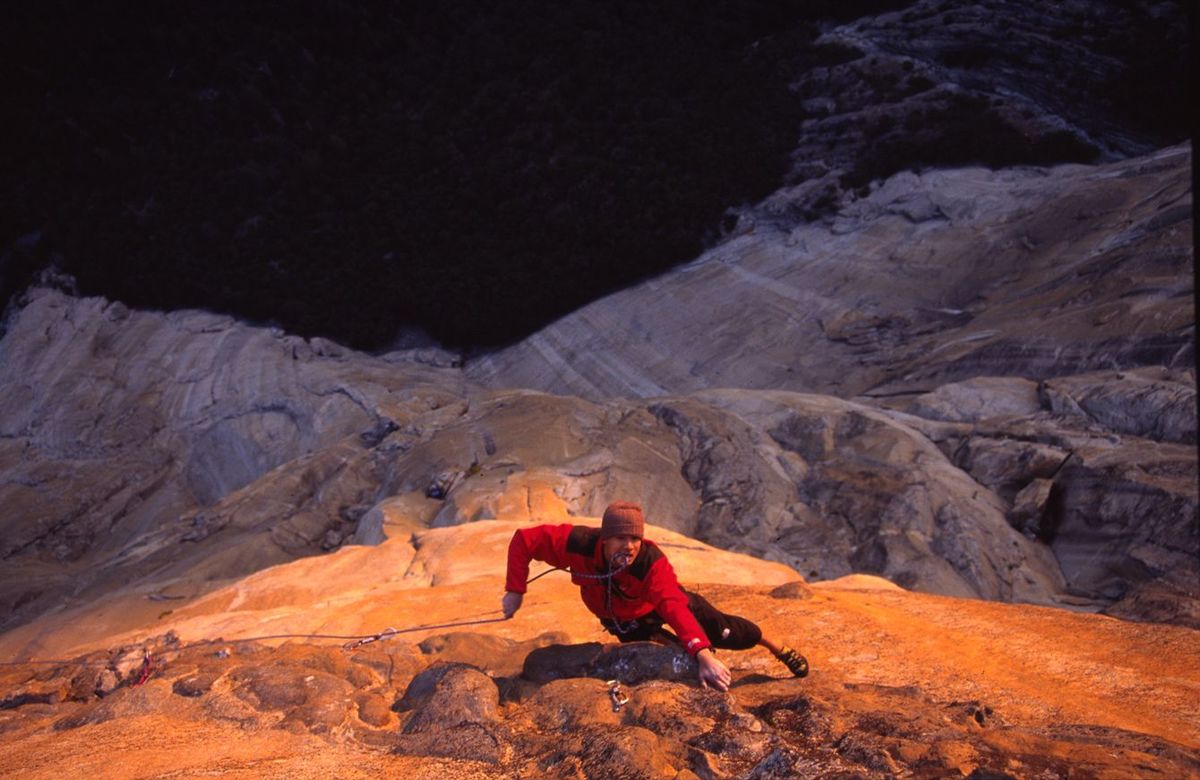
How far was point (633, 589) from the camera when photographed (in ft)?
13.8

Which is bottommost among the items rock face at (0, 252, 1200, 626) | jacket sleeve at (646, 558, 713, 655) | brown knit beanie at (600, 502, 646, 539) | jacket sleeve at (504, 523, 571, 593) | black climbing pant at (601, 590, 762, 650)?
rock face at (0, 252, 1200, 626)

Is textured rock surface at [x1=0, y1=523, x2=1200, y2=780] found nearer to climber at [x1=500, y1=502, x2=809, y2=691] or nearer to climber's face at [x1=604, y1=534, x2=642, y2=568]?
climber at [x1=500, y1=502, x2=809, y2=691]

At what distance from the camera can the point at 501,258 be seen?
2622 centimetres

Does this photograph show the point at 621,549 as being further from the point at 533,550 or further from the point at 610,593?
the point at 533,550

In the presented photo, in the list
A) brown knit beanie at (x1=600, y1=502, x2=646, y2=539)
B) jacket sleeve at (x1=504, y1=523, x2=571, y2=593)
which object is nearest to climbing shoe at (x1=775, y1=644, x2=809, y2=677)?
brown knit beanie at (x1=600, y1=502, x2=646, y2=539)

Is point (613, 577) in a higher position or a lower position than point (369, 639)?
higher

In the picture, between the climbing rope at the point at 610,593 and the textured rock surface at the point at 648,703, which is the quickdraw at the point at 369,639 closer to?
the textured rock surface at the point at 648,703

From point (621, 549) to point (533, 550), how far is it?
1.86ft

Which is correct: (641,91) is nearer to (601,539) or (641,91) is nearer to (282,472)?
(282,472)

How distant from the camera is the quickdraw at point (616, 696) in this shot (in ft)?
12.1

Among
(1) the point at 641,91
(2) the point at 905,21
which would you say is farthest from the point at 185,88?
(2) the point at 905,21

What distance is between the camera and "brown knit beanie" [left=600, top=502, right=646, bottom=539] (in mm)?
3979

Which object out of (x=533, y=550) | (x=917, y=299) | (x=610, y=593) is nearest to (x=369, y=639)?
(x=533, y=550)

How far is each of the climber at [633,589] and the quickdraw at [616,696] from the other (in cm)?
37
